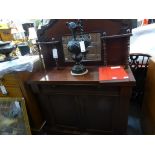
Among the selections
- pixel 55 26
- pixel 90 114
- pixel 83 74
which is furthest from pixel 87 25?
pixel 90 114

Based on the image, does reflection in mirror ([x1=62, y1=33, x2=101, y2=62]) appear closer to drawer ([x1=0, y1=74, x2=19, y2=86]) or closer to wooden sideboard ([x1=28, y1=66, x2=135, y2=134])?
wooden sideboard ([x1=28, y1=66, x2=135, y2=134])

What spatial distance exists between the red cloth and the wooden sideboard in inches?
1.5

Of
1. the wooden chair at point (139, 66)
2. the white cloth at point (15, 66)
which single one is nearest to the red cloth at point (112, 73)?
the wooden chair at point (139, 66)

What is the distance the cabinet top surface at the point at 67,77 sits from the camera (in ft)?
3.86

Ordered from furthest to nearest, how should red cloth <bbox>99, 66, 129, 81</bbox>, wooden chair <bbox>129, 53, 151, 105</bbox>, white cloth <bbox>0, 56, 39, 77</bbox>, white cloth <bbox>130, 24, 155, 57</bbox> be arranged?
white cloth <bbox>130, 24, 155, 57</bbox> → wooden chair <bbox>129, 53, 151, 105</bbox> → white cloth <bbox>0, 56, 39, 77</bbox> → red cloth <bbox>99, 66, 129, 81</bbox>

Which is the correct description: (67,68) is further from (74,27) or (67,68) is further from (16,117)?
(16,117)

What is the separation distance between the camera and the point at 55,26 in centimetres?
137

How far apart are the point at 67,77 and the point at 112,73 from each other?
38 cm

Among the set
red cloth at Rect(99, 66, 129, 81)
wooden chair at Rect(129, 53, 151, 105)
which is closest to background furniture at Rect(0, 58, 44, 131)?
red cloth at Rect(99, 66, 129, 81)

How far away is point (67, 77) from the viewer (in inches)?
51.2

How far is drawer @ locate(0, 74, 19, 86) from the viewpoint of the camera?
1.36m

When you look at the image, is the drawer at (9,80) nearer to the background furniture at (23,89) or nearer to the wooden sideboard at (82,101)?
the background furniture at (23,89)

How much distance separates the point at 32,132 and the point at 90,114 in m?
0.70
